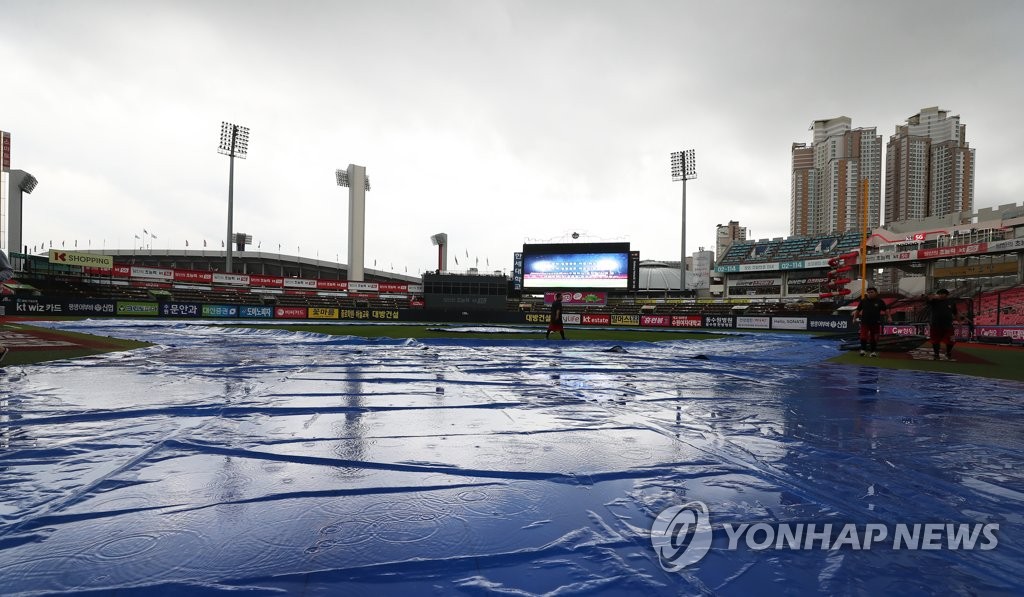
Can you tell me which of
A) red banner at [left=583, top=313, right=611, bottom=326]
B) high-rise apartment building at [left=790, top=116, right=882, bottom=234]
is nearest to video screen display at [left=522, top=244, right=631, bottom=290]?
red banner at [left=583, top=313, right=611, bottom=326]

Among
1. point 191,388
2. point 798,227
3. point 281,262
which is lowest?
point 191,388

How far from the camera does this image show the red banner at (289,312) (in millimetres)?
34000

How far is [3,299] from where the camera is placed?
26.4m

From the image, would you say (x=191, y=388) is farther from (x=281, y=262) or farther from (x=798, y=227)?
(x=798, y=227)

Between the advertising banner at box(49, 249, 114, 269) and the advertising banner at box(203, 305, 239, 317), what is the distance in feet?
46.4

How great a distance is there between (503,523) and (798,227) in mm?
128395

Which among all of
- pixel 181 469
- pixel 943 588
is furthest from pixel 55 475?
pixel 943 588

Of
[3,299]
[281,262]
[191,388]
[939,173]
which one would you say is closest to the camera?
[191,388]

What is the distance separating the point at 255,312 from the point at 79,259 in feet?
61.2

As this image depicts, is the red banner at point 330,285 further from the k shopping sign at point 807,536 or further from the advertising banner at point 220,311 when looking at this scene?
the k shopping sign at point 807,536

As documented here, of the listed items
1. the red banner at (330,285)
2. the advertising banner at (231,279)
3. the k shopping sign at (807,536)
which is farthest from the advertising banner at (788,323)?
the advertising banner at (231,279)

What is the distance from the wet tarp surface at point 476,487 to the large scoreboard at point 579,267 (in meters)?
31.4

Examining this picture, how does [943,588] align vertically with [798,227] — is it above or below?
below

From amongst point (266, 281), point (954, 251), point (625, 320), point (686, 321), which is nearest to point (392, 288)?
point (266, 281)
